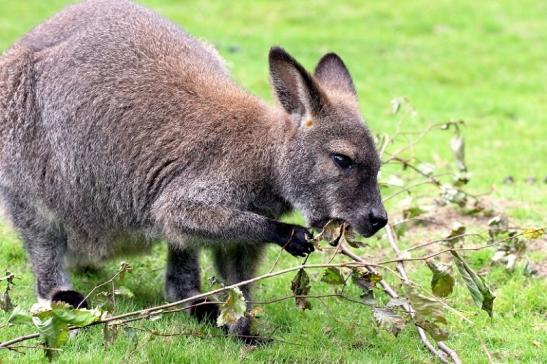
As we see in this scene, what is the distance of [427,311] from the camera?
5105 mm

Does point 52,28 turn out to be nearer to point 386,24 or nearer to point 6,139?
point 6,139

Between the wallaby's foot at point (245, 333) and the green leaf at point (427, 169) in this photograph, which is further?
the green leaf at point (427, 169)

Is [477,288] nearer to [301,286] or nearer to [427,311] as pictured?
[427,311]

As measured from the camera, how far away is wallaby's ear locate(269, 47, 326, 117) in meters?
5.65

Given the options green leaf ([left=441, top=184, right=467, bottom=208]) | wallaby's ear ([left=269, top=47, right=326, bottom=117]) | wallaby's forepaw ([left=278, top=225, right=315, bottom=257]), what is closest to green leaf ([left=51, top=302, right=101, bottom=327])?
wallaby's forepaw ([left=278, top=225, right=315, bottom=257])

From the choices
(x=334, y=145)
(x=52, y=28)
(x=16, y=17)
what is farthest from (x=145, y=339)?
(x=16, y=17)

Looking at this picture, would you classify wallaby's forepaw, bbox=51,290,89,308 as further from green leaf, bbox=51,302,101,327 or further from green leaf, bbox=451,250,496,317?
green leaf, bbox=451,250,496,317

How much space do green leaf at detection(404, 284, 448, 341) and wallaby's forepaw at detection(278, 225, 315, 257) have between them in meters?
0.62

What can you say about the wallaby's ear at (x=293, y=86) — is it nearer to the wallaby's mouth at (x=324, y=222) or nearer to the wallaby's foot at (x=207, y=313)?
the wallaby's mouth at (x=324, y=222)

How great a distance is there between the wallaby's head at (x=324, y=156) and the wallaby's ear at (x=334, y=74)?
0.40 m

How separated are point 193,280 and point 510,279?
2503mm

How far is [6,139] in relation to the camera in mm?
6418

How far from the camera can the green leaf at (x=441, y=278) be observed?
539 cm

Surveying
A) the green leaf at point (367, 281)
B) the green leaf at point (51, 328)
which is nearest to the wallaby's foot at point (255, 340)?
the green leaf at point (367, 281)
